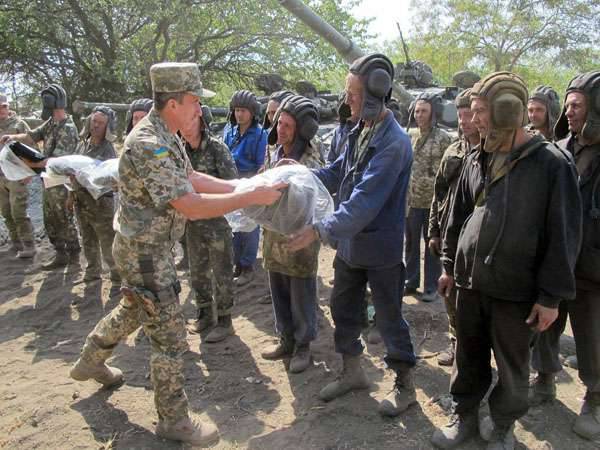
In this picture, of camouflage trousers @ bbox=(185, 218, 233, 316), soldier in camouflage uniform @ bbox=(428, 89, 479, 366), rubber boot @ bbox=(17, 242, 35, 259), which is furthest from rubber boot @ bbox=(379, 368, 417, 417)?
rubber boot @ bbox=(17, 242, 35, 259)

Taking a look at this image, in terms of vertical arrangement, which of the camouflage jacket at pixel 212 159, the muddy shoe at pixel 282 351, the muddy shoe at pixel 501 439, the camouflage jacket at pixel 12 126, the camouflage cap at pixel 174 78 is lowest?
the muddy shoe at pixel 282 351

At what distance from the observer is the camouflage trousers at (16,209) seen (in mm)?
7242

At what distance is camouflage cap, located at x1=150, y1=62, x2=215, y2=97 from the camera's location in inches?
120

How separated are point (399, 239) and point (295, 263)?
37.5 inches

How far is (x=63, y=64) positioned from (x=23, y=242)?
11953 millimetres

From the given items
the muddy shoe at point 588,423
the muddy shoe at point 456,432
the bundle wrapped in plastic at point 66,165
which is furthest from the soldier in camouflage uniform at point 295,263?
the bundle wrapped in plastic at point 66,165

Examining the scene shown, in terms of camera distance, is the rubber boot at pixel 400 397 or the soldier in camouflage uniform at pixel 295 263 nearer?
the rubber boot at pixel 400 397

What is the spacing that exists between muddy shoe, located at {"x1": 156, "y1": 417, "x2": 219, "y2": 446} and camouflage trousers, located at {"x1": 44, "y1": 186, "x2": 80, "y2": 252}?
4202 millimetres

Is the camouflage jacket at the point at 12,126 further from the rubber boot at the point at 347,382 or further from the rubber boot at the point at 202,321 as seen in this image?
the rubber boot at the point at 347,382

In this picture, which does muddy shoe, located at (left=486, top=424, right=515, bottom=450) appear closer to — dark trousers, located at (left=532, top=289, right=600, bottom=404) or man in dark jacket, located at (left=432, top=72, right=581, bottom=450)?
man in dark jacket, located at (left=432, top=72, right=581, bottom=450)

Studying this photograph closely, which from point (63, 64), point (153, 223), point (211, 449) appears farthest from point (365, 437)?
point (63, 64)

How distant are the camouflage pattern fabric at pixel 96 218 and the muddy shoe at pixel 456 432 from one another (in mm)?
3971

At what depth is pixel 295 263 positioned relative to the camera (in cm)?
410

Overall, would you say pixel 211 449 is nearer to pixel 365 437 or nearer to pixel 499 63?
pixel 365 437
